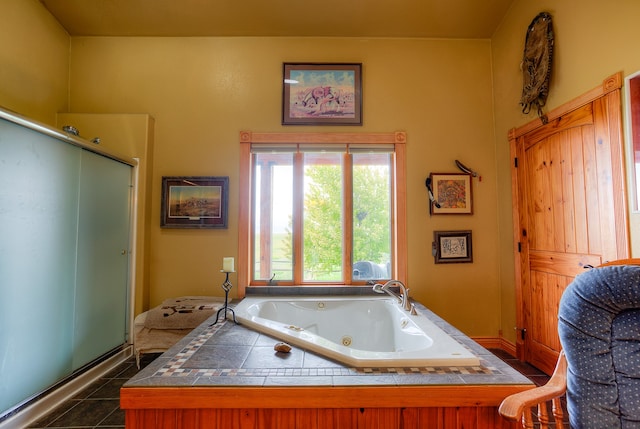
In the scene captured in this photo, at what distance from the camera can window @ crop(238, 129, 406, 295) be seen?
108 inches

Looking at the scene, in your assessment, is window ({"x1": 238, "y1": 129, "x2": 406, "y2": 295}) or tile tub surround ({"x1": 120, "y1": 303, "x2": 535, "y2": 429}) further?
window ({"x1": 238, "y1": 129, "x2": 406, "y2": 295})

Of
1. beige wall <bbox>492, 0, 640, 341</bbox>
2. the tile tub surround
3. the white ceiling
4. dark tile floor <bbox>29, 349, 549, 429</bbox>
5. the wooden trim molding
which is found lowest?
dark tile floor <bbox>29, 349, 549, 429</bbox>

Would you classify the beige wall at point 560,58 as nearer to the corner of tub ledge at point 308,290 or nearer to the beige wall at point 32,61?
the corner of tub ledge at point 308,290

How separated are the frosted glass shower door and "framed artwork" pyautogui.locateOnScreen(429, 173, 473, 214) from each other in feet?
9.11

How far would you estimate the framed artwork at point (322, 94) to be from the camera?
2768 millimetres

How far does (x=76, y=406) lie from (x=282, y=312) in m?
1.41

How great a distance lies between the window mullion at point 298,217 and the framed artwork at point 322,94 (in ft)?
1.32

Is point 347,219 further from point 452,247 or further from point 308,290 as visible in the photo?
point 452,247

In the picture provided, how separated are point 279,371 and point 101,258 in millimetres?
1859

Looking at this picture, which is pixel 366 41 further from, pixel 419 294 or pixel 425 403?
pixel 425 403

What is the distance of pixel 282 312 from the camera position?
7.70ft

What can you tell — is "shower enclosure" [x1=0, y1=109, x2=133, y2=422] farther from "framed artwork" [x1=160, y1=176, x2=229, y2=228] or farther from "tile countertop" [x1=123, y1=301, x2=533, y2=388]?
"tile countertop" [x1=123, y1=301, x2=533, y2=388]

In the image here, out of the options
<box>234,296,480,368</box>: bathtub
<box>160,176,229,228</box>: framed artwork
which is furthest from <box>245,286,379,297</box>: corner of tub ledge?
<box>160,176,229,228</box>: framed artwork

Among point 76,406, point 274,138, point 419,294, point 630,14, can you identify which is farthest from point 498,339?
point 76,406
